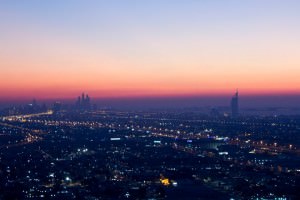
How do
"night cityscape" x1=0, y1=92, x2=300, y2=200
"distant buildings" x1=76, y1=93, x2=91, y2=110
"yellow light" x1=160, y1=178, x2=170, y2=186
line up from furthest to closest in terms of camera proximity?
1. "distant buildings" x1=76, y1=93, x2=91, y2=110
2. "yellow light" x1=160, y1=178, x2=170, y2=186
3. "night cityscape" x1=0, y1=92, x2=300, y2=200

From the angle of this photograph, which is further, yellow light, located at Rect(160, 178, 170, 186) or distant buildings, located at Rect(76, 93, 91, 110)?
distant buildings, located at Rect(76, 93, 91, 110)

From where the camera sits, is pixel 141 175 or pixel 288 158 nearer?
pixel 141 175

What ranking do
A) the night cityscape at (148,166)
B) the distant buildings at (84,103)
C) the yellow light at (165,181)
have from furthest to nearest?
the distant buildings at (84,103), the yellow light at (165,181), the night cityscape at (148,166)

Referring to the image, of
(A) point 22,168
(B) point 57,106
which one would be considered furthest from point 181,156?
(B) point 57,106

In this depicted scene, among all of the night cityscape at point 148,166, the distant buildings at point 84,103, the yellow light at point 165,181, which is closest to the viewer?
the night cityscape at point 148,166

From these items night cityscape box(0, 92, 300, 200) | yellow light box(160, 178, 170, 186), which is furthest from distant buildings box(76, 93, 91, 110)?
yellow light box(160, 178, 170, 186)

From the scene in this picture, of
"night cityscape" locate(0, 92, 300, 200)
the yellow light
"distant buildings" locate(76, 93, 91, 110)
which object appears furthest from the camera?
"distant buildings" locate(76, 93, 91, 110)

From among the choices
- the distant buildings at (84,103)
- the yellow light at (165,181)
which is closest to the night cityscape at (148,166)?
the yellow light at (165,181)

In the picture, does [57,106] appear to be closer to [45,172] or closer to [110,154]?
[110,154]

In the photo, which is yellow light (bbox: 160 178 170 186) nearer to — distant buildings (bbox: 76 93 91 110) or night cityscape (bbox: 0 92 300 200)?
night cityscape (bbox: 0 92 300 200)

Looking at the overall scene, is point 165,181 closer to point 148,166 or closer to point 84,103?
point 148,166

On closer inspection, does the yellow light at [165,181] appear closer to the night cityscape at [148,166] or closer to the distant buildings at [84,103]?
the night cityscape at [148,166]
